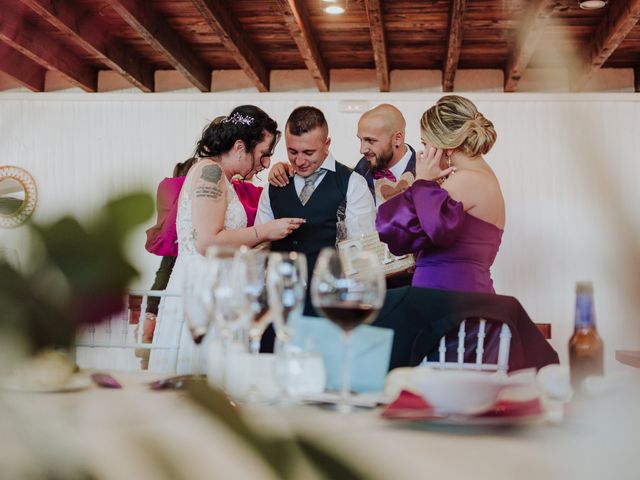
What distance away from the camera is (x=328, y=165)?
2930 millimetres

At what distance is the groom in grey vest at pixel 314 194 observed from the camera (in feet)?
9.49

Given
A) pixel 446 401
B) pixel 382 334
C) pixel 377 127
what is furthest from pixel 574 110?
pixel 377 127

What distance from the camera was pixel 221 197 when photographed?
2473 mm

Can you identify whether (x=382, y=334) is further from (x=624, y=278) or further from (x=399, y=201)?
(x=399, y=201)

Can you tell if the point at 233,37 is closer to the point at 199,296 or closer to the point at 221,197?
the point at 221,197

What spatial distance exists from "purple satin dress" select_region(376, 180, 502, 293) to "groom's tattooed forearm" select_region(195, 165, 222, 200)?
20.3 inches

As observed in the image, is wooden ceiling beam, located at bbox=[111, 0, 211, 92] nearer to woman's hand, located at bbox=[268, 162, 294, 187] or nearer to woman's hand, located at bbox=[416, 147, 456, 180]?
woman's hand, located at bbox=[268, 162, 294, 187]

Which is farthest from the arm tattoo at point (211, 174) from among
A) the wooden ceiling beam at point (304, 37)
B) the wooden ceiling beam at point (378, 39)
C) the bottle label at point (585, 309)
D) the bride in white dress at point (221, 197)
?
the wooden ceiling beam at point (378, 39)

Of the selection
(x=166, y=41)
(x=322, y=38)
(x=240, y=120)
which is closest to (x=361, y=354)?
(x=240, y=120)

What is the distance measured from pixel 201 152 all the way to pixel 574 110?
254cm

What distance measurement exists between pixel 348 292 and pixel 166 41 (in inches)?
188

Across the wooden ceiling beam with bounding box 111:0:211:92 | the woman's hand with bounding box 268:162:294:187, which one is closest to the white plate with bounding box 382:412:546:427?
the woman's hand with bounding box 268:162:294:187

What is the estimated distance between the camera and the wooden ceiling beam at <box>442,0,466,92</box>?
463 centimetres

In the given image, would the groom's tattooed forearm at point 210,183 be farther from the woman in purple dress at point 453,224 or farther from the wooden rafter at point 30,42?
the wooden rafter at point 30,42
